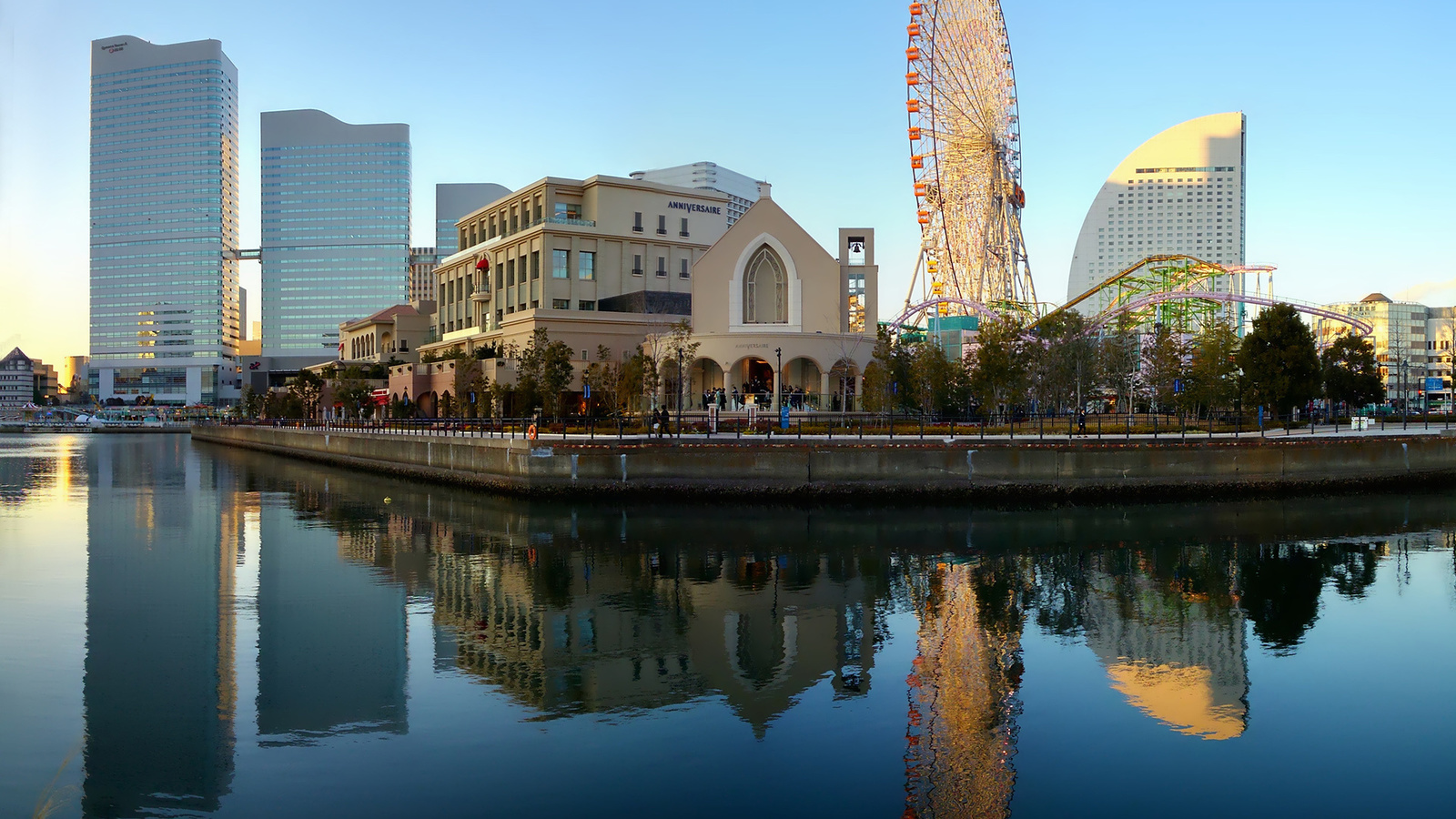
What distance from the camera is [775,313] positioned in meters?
68.6

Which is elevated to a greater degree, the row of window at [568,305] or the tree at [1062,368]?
the row of window at [568,305]

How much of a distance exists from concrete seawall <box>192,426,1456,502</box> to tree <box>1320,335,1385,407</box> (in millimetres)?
38056

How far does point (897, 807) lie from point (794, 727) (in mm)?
2821

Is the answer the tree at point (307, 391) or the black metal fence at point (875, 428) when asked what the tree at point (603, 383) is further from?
the tree at point (307, 391)

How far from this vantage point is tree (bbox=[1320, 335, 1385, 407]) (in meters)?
77.5

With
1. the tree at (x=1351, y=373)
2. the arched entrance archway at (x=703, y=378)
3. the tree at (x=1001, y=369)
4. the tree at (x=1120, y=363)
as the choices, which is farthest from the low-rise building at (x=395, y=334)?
the tree at (x=1351, y=373)

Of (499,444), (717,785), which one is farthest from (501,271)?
(717,785)

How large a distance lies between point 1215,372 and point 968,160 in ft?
112

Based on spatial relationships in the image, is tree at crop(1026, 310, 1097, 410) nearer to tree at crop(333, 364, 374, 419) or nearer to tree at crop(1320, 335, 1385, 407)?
tree at crop(1320, 335, 1385, 407)

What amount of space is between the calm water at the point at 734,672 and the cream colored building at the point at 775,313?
32408mm

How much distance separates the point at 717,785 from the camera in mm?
11695

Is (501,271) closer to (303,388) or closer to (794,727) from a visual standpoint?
(303,388)

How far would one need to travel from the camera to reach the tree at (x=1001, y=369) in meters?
56.0

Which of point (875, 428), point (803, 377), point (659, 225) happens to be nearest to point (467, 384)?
point (659, 225)
